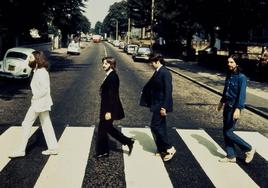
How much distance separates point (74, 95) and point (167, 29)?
37.4 meters

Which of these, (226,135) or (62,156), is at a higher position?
(226,135)

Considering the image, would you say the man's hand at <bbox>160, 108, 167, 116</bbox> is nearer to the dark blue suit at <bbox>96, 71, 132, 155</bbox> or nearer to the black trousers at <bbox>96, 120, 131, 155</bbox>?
the dark blue suit at <bbox>96, 71, 132, 155</bbox>

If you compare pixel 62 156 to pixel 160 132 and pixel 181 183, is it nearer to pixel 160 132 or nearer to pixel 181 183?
pixel 160 132

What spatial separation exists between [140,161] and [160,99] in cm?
118

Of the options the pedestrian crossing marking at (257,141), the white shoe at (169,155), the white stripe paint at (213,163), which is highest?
the white shoe at (169,155)

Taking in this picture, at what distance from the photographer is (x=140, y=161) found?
760 cm

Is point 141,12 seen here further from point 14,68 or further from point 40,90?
point 40,90

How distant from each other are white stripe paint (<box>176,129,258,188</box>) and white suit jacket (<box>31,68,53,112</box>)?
3.01 metres

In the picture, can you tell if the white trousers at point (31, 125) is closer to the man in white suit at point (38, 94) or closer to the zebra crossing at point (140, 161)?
the man in white suit at point (38, 94)

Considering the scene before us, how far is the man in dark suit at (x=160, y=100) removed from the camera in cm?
746

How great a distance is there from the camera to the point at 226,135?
298 inches

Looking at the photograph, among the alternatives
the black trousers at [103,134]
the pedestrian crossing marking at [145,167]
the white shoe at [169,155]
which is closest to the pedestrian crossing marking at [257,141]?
the white shoe at [169,155]

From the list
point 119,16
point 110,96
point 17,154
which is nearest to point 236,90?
point 110,96

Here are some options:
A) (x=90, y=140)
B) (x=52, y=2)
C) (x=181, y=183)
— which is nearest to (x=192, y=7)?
(x=52, y=2)
